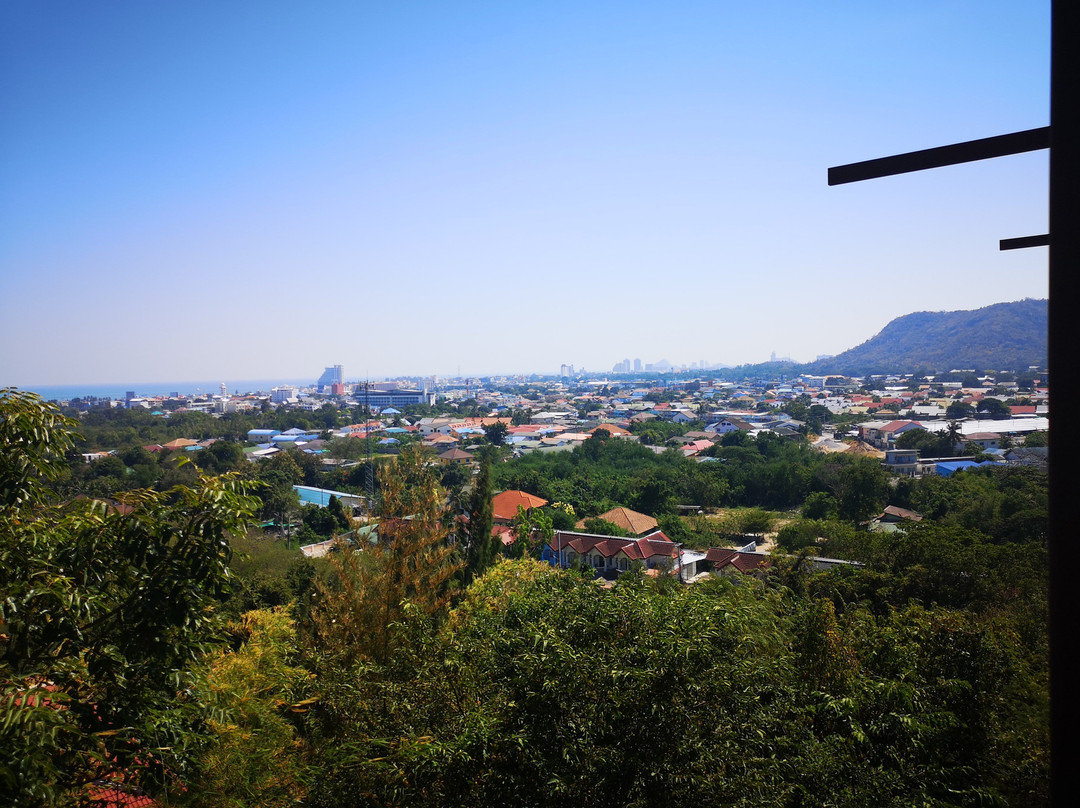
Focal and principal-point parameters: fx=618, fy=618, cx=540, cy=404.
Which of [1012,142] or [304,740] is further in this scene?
[304,740]

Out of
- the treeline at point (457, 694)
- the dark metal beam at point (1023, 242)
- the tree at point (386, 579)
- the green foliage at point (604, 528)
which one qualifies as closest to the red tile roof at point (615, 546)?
the green foliage at point (604, 528)

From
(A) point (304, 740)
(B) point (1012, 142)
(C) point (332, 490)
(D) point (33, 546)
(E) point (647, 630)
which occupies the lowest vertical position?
(C) point (332, 490)

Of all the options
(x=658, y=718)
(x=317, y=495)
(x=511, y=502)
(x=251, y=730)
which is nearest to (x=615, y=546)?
(x=511, y=502)

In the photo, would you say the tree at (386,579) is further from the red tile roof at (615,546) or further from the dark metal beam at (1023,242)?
the red tile roof at (615,546)

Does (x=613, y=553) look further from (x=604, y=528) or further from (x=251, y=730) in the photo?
(x=251, y=730)

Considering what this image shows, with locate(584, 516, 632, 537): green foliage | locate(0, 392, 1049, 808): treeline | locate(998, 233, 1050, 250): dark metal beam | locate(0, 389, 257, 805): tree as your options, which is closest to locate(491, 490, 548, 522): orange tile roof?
locate(584, 516, 632, 537): green foliage

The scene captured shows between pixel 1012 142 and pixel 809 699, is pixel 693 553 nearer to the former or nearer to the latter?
pixel 809 699

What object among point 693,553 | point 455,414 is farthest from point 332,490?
point 455,414

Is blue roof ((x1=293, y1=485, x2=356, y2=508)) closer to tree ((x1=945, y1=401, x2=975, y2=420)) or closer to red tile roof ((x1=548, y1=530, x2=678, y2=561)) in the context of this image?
red tile roof ((x1=548, y1=530, x2=678, y2=561))
